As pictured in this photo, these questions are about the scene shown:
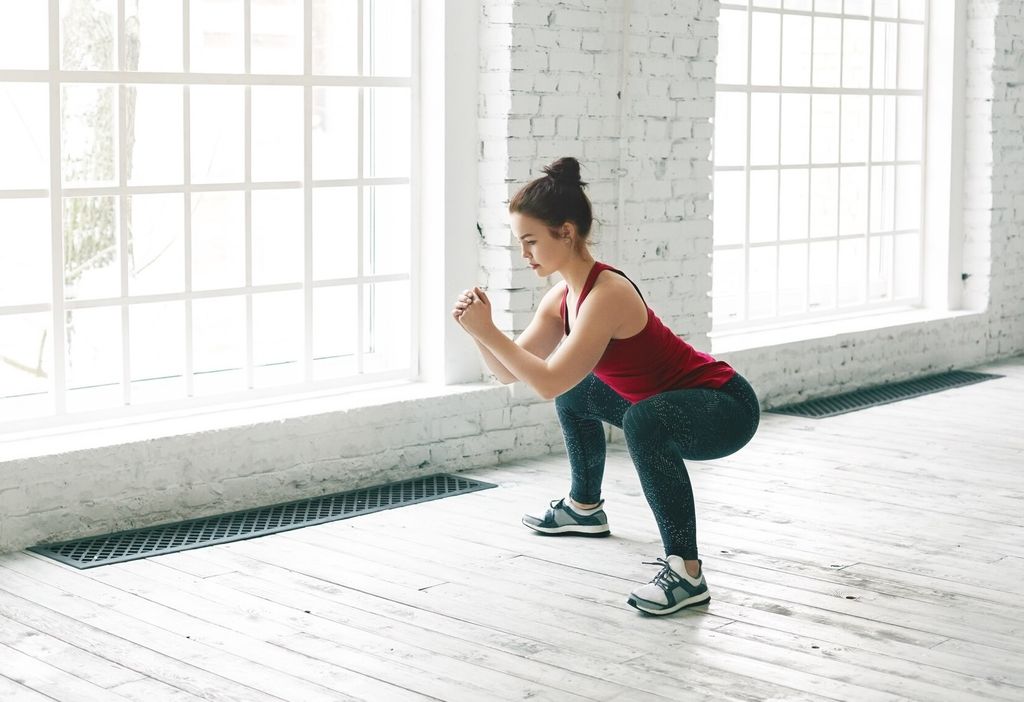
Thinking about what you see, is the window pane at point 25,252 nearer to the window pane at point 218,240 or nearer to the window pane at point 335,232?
the window pane at point 218,240

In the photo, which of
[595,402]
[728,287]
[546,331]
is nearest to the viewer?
[546,331]

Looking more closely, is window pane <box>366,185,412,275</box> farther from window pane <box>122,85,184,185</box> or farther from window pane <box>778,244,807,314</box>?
window pane <box>778,244,807,314</box>

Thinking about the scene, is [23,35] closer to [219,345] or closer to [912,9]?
[219,345]

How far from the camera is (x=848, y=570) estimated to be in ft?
12.5

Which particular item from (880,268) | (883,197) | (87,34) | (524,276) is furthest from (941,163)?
(87,34)

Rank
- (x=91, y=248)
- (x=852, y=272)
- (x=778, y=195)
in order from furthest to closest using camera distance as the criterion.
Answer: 1. (x=852, y=272)
2. (x=778, y=195)
3. (x=91, y=248)

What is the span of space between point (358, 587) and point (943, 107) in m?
4.82

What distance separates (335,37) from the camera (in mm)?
4746

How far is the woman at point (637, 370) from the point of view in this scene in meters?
3.46

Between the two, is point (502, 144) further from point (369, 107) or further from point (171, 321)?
point (171, 321)

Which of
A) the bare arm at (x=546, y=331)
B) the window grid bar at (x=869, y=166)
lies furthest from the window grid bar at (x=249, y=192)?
the window grid bar at (x=869, y=166)

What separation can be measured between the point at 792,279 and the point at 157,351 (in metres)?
3.35

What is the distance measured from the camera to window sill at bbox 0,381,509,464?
4039 millimetres

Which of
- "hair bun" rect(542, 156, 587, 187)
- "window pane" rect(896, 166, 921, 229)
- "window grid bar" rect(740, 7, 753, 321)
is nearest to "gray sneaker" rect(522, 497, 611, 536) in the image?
"hair bun" rect(542, 156, 587, 187)
